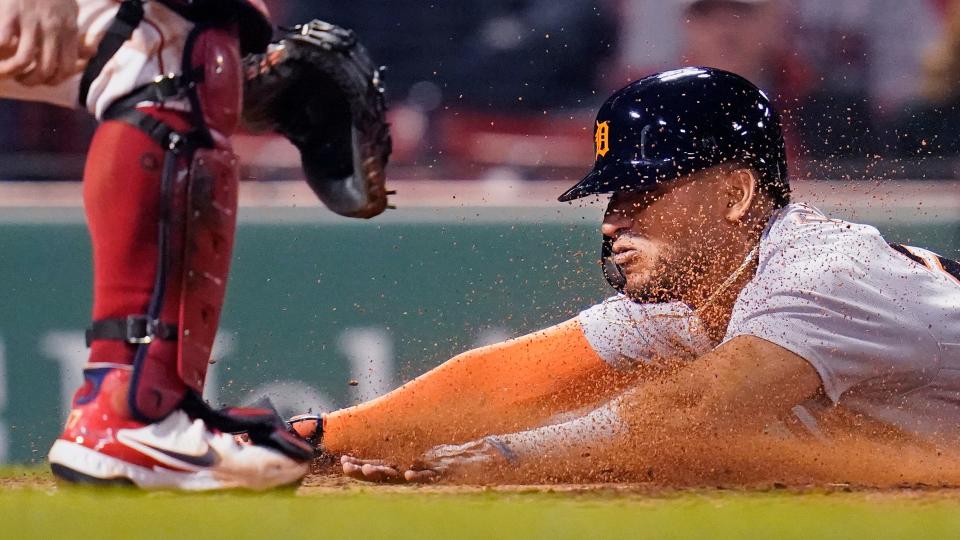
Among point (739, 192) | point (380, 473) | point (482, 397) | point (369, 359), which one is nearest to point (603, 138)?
point (739, 192)

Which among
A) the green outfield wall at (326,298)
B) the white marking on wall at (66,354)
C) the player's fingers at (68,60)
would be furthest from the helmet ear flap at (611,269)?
the white marking on wall at (66,354)

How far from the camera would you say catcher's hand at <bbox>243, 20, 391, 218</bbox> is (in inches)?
108

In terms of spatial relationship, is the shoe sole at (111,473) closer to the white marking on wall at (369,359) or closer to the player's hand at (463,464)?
the player's hand at (463,464)

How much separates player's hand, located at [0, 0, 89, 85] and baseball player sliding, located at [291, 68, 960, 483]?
105cm

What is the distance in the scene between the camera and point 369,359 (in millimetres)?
3598

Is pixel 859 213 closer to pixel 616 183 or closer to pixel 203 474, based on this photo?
pixel 616 183

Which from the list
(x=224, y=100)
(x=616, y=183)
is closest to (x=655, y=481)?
(x=616, y=183)

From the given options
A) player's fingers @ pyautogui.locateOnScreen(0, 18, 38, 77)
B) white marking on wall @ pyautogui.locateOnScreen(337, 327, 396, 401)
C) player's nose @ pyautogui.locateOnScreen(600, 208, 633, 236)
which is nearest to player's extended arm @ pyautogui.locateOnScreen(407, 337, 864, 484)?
player's nose @ pyautogui.locateOnScreen(600, 208, 633, 236)

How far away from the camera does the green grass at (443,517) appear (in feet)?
6.23

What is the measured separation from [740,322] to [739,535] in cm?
89

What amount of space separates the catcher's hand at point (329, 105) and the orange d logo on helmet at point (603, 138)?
0.48 meters

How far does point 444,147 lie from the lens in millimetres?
3840

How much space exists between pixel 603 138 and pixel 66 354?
1562 mm

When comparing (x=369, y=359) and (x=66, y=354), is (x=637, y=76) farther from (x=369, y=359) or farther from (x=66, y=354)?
(x=66, y=354)
